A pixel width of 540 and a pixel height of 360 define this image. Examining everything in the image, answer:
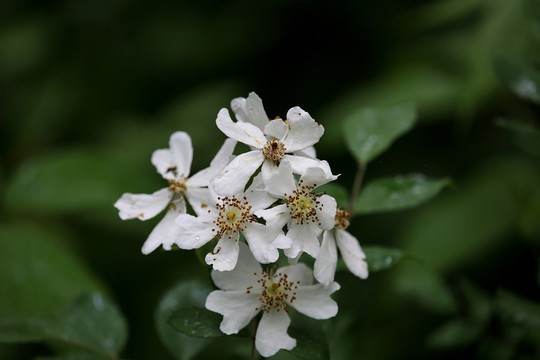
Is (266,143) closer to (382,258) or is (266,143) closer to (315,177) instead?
(315,177)

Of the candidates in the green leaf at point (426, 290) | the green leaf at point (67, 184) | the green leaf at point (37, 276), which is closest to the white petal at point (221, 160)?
the green leaf at point (426, 290)

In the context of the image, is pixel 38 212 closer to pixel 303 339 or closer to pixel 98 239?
pixel 98 239

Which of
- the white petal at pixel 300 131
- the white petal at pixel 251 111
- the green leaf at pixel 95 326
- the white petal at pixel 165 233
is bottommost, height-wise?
the green leaf at pixel 95 326

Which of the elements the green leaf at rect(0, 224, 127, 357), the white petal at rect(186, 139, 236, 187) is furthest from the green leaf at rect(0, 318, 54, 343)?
the white petal at rect(186, 139, 236, 187)

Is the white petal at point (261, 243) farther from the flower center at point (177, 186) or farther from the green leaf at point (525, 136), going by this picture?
the green leaf at point (525, 136)

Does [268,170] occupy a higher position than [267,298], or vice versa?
[268,170]

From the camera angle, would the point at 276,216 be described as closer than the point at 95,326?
Yes

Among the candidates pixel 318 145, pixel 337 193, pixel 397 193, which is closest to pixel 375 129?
pixel 397 193
